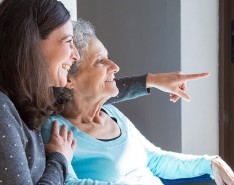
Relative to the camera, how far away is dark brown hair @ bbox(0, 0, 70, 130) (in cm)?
113

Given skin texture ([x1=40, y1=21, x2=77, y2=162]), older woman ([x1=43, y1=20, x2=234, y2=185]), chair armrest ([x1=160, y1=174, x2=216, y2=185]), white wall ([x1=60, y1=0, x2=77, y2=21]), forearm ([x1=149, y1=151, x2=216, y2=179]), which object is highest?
white wall ([x1=60, y1=0, x2=77, y2=21])

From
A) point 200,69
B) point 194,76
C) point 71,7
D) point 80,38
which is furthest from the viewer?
point 200,69

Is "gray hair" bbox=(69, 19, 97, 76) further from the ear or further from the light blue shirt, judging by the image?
the light blue shirt

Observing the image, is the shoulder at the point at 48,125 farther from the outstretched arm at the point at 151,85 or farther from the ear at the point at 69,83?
the outstretched arm at the point at 151,85

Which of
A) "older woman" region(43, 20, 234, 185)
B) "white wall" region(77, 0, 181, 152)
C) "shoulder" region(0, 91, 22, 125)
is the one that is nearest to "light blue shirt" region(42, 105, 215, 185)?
"older woman" region(43, 20, 234, 185)

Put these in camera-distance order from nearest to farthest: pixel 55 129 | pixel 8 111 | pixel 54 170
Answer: pixel 8 111
pixel 54 170
pixel 55 129

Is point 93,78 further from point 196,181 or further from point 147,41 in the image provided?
point 147,41

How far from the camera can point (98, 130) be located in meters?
1.63

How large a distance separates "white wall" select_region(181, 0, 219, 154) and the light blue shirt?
32.9 inches

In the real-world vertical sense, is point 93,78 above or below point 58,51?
below

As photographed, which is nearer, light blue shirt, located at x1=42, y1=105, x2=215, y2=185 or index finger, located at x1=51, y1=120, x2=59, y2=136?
index finger, located at x1=51, y1=120, x2=59, y2=136

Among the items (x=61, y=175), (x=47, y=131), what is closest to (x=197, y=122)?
(x=47, y=131)

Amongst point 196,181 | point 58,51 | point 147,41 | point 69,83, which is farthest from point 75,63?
point 147,41

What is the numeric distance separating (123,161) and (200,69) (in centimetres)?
117
